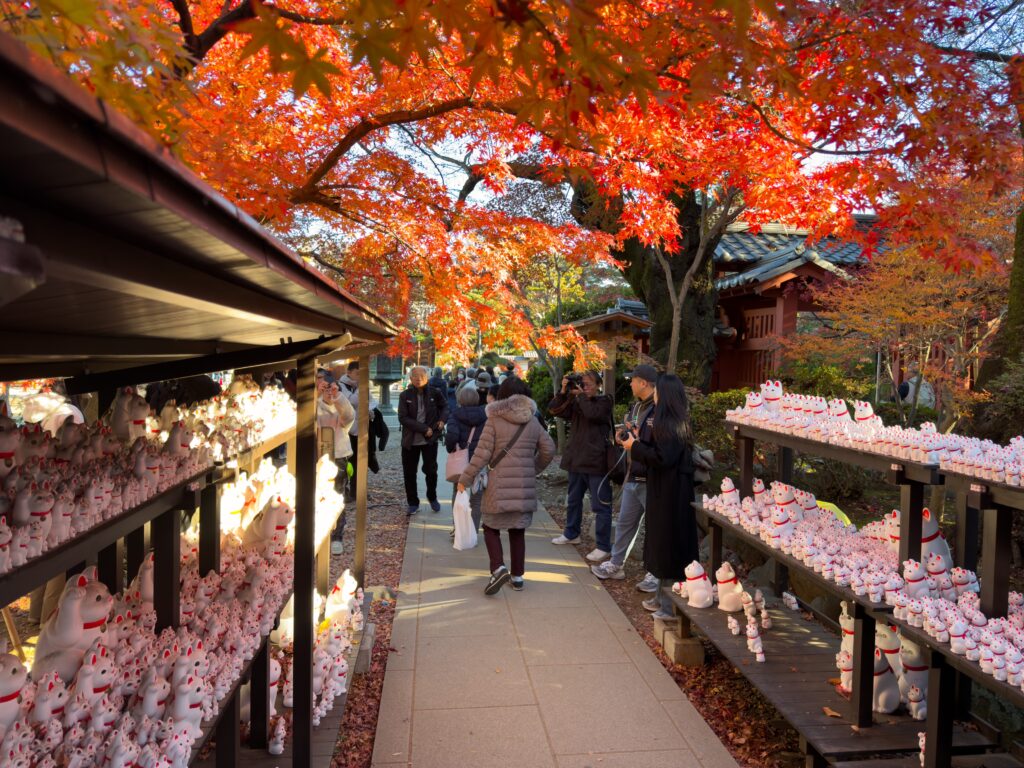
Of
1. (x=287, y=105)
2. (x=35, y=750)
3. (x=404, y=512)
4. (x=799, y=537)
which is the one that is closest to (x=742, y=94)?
(x=799, y=537)

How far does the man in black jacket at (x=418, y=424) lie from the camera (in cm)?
900

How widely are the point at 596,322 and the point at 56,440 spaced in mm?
9082

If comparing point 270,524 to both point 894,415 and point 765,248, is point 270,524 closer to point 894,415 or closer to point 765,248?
point 894,415

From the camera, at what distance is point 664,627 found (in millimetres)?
5297

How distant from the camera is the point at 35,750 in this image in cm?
170

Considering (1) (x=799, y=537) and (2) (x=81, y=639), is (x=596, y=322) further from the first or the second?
(2) (x=81, y=639)

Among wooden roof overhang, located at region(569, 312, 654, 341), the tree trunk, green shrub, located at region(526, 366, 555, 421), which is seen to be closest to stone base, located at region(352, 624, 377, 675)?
wooden roof overhang, located at region(569, 312, 654, 341)

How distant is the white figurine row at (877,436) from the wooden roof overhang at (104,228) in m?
2.67

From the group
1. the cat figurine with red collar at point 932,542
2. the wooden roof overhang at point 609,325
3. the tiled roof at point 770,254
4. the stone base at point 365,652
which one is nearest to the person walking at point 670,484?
the cat figurine with red collar at point 932,542

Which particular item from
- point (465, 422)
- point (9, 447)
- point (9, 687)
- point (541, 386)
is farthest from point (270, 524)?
point (541, 386)

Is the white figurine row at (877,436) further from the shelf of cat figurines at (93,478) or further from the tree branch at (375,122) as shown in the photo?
the tree branch at (375,122)

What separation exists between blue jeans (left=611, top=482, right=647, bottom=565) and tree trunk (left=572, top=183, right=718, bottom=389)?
5498mm

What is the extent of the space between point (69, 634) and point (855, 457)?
11.2 ft

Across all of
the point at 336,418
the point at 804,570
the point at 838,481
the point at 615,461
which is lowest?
the point at 838,481
